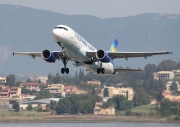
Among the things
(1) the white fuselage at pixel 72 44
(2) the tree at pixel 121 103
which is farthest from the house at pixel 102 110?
(1) the white fuselage at pixel 72 44

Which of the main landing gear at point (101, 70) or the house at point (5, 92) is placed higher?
the house at point (5, 92)

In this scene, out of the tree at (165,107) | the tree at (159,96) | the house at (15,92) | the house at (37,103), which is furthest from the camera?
the house at (15,92)

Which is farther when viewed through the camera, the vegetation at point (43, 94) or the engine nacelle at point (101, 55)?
the vegetation at point (43, 94)

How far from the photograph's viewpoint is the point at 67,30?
→ 234 ft

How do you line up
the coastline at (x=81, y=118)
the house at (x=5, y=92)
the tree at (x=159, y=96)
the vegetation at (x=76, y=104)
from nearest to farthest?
the tree at (x=159, y=96) → the vegetation at (x=76, y=104) → the coastline at (x=81, y=118) → the house at (x=5, y=92)

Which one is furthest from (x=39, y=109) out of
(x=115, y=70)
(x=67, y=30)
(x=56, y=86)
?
(x=67, y=30)

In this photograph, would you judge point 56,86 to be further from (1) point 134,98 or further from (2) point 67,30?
(2) point 67,30

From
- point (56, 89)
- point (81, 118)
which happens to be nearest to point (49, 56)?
point (81, 118)

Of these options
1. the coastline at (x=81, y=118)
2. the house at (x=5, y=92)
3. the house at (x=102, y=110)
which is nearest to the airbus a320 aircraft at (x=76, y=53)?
the coastline at (x=81, y=118)

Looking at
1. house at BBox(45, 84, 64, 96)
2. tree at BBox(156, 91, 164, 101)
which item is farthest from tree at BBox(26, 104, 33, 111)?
tree at BBox(156, 91, 164, 101)

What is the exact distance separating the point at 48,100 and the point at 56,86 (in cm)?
1078

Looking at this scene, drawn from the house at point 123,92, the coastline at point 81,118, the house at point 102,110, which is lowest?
the coastline at point 81,118

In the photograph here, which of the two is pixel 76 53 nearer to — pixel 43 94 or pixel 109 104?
pixel 109 104

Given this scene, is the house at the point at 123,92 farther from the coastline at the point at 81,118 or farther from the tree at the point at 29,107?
the tree at the point at 29,107
